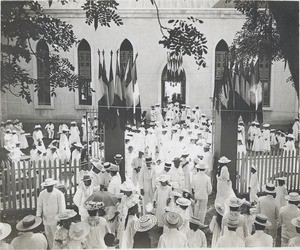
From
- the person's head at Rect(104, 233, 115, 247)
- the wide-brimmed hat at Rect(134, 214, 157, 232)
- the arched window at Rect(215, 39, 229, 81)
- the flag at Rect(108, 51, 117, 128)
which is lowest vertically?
the person's head at Rect(104, 233, 115, 247)

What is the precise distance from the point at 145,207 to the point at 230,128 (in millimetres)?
2720

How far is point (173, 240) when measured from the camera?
15.3 feet

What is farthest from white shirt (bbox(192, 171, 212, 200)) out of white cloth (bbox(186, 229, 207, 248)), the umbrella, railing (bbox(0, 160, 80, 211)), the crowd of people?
railing (bbox(0, 160, 80, 211))

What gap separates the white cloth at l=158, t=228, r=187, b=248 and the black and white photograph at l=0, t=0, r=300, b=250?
0.01 metres

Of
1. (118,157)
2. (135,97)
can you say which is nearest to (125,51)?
(135,97)

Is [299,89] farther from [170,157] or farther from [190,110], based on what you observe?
[190,110]

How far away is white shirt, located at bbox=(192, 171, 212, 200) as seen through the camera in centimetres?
673

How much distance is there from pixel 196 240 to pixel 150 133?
6.45m

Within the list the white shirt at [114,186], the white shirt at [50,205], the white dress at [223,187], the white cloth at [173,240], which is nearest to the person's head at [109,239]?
the white cloth at [173,240]

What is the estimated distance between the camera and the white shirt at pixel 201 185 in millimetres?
6730

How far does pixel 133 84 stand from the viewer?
7.55 meters

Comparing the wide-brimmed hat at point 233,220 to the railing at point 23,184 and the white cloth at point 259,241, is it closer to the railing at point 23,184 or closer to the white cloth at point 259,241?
the white cloth at point 259,241

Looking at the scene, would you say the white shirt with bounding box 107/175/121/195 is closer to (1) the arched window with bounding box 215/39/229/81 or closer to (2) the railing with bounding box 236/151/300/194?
(2) the railing with bounding box 236/151/300/194

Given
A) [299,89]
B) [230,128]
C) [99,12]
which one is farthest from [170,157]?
Result: [299,89]
